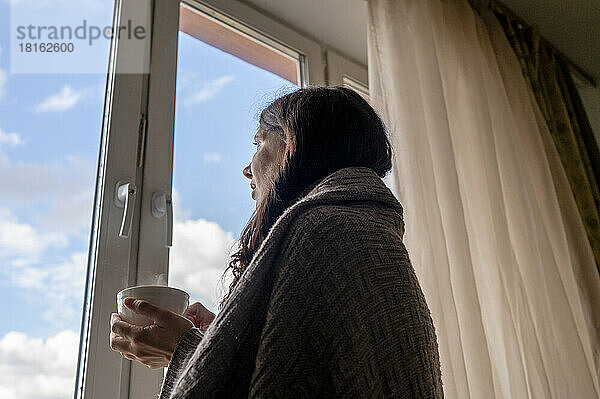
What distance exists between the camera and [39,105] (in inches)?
51.6

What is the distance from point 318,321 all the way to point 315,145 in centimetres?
31

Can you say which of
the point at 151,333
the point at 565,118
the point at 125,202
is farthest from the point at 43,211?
the point at 565,118

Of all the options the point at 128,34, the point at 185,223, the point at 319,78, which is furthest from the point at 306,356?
the point at 319,78

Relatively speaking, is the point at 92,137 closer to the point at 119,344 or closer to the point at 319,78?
the point at 119,344

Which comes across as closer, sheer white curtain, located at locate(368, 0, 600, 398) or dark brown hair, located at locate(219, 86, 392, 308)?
dark brown hair, located at locate(219, 86, 392, 308)

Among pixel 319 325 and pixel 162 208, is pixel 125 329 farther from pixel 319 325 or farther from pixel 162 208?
pixel 162 208

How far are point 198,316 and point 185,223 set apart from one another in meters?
0.43

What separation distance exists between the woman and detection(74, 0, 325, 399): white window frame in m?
0.34

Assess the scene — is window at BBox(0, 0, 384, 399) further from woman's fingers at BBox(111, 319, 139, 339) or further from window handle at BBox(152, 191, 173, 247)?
woman's fingers at BBox(111, 319, 139, 339)

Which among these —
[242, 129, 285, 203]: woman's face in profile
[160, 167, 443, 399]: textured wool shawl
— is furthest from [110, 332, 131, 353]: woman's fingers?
[242, 129, 285, 203]: woman's face in profile

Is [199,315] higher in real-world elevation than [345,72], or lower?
lower

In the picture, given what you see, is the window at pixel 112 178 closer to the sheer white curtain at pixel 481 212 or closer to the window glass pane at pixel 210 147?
the window glass pane at pixel 210 147

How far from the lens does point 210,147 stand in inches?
62.1

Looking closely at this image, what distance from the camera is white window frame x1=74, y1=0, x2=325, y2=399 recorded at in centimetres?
120
